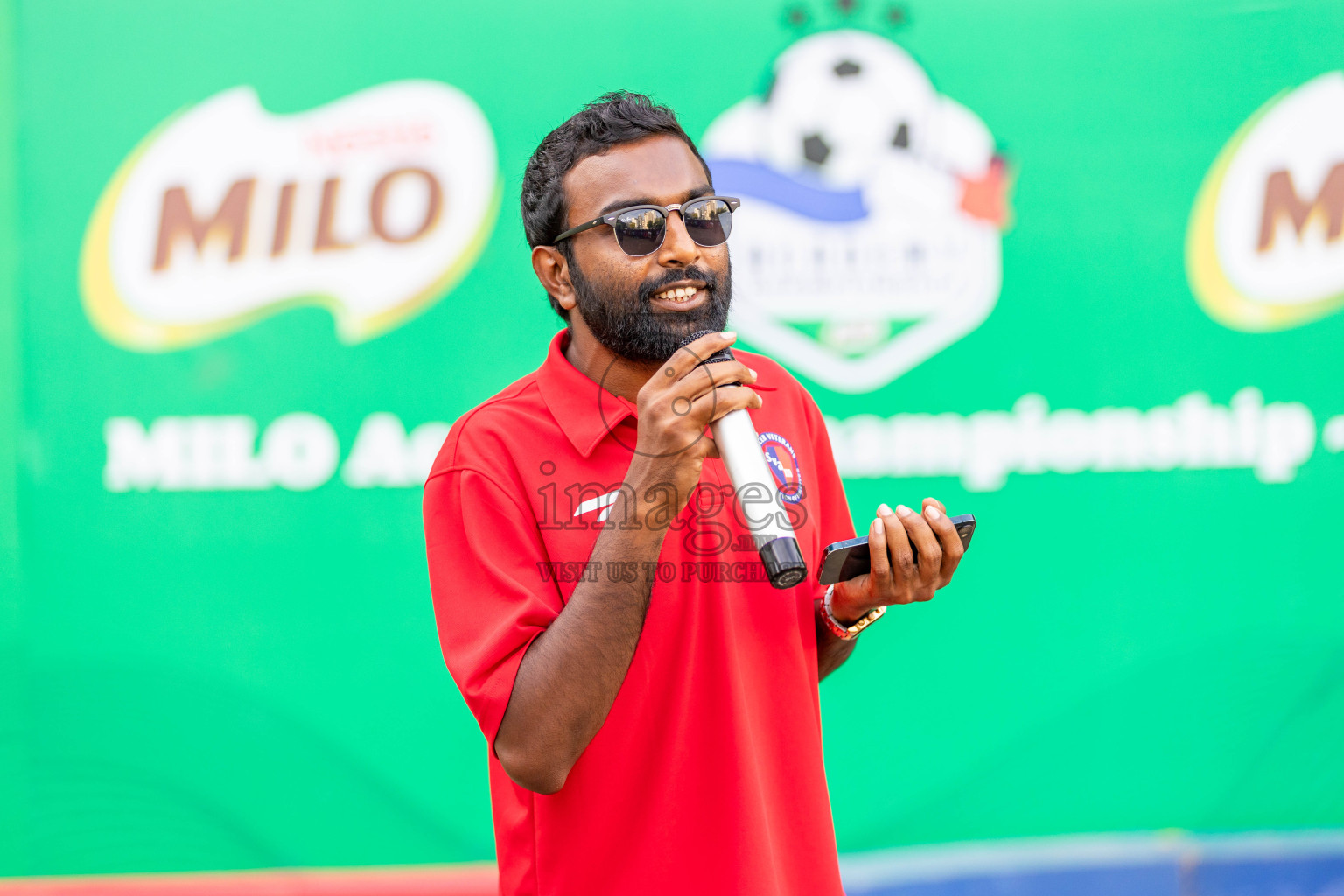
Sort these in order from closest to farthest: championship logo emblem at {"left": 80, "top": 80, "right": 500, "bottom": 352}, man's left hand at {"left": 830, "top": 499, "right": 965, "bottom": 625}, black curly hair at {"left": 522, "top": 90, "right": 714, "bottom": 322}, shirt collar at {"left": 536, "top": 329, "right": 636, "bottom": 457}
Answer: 1. man's left hand at {"left": 830, "top": 499, "right": 965, "bottom": 625}
2. shirt collar at {"left": 536, "top": 329, "right": 636, "bottom": 457}
3. black curly hair at {"left": 522, "top": 90, "right": 714, "bottom": 322}
4. championship logo emblem at {"left": 80, "top": 80, "right": 500, "bottom": 352}

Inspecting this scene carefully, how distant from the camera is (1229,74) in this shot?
2.92 meters

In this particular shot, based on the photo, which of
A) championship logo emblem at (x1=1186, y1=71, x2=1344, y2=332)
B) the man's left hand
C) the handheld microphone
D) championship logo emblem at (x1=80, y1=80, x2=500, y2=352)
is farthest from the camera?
championship logo emblem at (x1=1186, y1=71, x2=1344, y2=332)

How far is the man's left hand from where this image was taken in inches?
48.4

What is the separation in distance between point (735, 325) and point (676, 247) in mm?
1540

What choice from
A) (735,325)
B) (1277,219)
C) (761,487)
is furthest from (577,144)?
(1277,219)

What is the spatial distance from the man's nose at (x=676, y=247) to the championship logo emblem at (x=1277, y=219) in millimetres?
2284

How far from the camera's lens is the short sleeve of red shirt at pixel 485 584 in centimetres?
118

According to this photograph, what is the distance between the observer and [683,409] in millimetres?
1132

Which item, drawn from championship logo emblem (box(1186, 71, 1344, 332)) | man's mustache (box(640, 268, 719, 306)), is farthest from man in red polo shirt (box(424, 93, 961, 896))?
championship logo emblem (box(1186, 71, 1344, 332))

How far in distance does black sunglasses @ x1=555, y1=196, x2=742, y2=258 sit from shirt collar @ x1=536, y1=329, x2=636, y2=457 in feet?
0.68

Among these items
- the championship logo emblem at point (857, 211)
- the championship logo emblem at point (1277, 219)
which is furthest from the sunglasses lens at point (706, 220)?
the championship logo emblem at point (1277, 219)

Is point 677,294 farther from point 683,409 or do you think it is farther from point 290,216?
point 290,216

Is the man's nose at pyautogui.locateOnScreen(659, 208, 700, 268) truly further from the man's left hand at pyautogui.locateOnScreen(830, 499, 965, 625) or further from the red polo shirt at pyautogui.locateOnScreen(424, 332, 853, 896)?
the man's left hand at pyautogui.locateOnScreen(830, 499, 965, 625)

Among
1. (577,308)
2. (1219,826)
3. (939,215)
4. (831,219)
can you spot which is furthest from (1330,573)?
(577,308)
